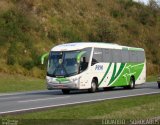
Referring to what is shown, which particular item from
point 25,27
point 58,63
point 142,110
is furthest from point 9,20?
point 142,110

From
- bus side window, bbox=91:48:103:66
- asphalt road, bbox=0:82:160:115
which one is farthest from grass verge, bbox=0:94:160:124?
bus side window, bbox=91:48:103:66

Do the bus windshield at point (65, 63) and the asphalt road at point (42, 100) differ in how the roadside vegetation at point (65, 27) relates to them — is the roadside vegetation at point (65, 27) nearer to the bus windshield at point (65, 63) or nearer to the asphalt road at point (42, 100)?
the bus windshield at point (65, 63)

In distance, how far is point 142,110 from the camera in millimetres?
17672

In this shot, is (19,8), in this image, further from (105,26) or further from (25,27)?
(105,26)

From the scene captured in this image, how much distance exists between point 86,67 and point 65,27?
2962 centimetres

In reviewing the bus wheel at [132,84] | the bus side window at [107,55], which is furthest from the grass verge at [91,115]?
the bus wheel at [132,84]

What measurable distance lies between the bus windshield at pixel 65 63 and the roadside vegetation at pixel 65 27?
17.5 metres

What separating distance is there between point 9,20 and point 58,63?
80.3ft

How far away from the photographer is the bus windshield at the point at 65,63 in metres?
31.3

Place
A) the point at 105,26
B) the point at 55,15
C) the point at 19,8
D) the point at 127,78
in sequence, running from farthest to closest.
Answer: the point at 105,26 → the point at 55,15 → the point at 19,8 → the point at 127,78

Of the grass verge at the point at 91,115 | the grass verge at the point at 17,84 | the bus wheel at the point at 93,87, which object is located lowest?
the grass verge at the point at 17,84

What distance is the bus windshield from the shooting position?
31281 mm

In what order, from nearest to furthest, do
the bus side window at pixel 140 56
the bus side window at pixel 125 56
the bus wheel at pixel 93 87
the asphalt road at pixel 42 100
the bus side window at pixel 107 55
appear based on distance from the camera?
the asphalt road at pixel 42 100
the bus wheel at pixel 93 87
the bus side window at pixel 107 55
the bus side window at pixel 125 56
the bus side window at pixel 140 56

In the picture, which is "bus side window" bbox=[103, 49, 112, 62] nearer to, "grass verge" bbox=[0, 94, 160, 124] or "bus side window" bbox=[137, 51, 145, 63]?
"bus side window" bbox=[137, 51, 145, 63]
